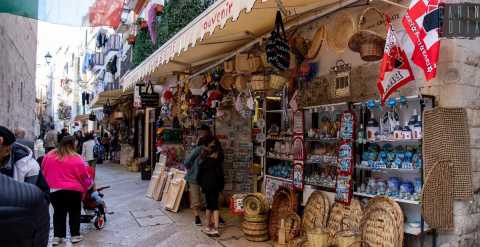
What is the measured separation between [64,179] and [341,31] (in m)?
4.45

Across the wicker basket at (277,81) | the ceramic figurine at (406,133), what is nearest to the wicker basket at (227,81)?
the wicker basket at (277,81)

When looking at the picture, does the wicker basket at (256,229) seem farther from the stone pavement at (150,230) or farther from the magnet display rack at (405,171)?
the magnet display rack at (405,171)

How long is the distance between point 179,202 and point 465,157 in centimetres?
574

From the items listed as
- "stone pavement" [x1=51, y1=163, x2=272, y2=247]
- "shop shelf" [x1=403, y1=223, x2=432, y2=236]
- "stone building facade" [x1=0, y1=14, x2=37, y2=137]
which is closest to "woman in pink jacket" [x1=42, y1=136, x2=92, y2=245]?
"stone pavement" [x1=51, y1=163, x2=272, y2=247]

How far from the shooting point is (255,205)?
634cm

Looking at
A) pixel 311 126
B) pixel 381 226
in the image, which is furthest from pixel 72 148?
pixel 381 226

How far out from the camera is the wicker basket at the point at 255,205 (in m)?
6.23

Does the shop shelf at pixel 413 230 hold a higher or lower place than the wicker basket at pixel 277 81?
lower

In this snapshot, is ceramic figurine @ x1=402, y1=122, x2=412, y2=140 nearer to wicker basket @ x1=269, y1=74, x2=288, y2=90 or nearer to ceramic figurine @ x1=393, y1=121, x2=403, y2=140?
ceramic figurine @ x1=393, y1=121, x2=403, y2=140

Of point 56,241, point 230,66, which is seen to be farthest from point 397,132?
point 56,241

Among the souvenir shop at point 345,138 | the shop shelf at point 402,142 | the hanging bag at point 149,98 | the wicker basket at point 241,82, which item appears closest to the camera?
the souvenir shop at point 345,138

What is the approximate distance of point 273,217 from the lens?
6.21 meters

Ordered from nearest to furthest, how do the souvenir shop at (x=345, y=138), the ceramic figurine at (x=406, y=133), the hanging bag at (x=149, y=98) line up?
1. the souvenir shop at (x=345, y=138)
2. the ceramic figurine at (x=406, y=133)
3. the hanging bag at (x=149, y=98)

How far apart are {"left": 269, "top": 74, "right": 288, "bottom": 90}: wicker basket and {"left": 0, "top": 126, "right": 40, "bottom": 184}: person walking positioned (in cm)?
344
